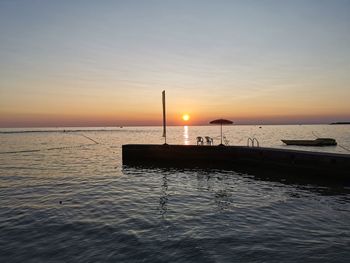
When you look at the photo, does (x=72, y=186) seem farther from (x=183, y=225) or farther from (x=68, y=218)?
(x=183, y=225)

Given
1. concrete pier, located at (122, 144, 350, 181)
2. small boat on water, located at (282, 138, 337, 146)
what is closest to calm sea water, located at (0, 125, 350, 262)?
concrete pier, located at (122, 144, 350, 181)

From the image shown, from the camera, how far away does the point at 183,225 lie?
12047 mm

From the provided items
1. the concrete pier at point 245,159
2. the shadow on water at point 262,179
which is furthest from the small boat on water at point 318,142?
the shadow on water at point 262,179

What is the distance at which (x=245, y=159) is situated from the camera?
3250cm

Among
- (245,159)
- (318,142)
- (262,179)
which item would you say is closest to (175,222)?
(262,179)

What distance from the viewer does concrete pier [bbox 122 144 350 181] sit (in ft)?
80.9

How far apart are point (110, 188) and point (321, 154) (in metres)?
18.5

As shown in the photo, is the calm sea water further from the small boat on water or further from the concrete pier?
the small boat on water

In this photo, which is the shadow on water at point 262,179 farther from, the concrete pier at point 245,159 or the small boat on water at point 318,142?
the small boat on water at point 318,142

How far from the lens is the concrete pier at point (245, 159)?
24672mm

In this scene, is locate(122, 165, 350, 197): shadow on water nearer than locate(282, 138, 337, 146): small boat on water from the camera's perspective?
Yes

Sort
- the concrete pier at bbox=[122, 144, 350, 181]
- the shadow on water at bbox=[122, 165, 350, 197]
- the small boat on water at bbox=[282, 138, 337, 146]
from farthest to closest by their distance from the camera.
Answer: the small boat on water at bbox=[282, 138, 337, 146]
the concrete pier at bbox=[122, 144, 350, 181]
the shadow on water at bbox=[122, 165, 350, 197]

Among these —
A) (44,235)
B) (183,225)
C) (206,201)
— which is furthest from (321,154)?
(44,235)

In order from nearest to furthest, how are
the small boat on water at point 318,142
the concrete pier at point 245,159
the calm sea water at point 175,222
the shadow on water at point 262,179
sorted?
1. the calm sea water at point 175,222
2. the shadow on water at point 262,179
3. the concrete pier at point 245,159
4. the small boat on water at point 318,142
